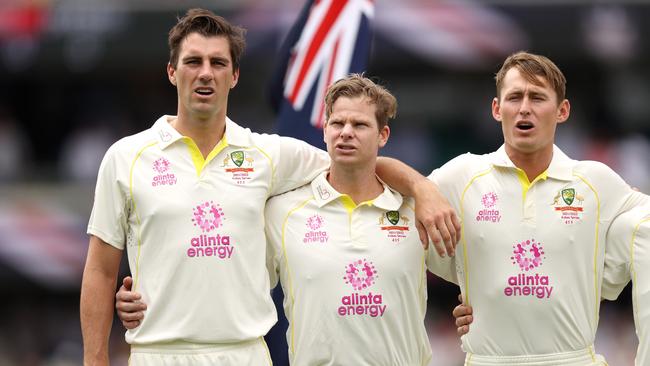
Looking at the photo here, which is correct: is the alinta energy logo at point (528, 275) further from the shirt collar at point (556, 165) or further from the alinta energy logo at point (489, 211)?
the shirt collar at point (556, 165)

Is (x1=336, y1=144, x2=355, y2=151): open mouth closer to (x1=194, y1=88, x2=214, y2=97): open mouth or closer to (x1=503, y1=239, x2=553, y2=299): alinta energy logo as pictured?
(x1=194, y1=88, x2=214, y2=97): open mouth

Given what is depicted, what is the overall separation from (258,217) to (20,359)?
1114 centimetres

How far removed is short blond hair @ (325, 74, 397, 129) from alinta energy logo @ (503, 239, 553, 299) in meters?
0.87

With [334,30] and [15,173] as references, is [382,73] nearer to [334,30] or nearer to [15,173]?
[15,173]

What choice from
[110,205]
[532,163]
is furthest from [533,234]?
[110,205]

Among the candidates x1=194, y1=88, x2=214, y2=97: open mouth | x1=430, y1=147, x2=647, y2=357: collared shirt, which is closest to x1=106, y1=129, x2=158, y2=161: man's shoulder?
x1=194, y1=88, x2=214, y2=97: open mouth

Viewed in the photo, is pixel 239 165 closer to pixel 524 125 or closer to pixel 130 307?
pixel 130 307

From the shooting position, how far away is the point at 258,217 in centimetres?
608

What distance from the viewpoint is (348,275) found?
607 centimetres

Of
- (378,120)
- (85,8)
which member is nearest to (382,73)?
(85,8)

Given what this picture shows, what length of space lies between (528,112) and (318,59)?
6.31ft

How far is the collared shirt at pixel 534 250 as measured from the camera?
20.4ft

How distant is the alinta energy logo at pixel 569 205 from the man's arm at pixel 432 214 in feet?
1.80

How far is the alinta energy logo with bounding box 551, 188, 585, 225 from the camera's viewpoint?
6.25 meters
